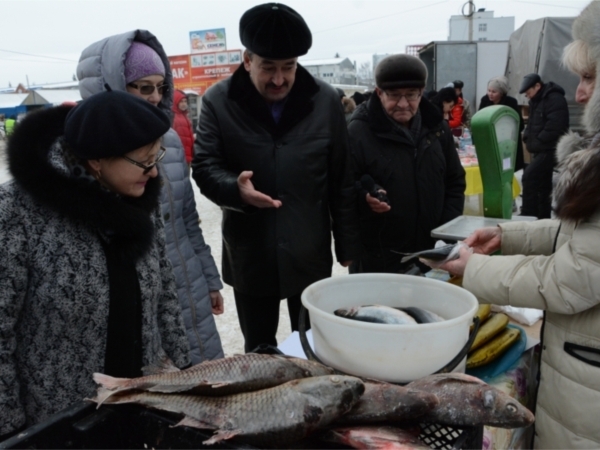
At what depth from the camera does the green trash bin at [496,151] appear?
258cm

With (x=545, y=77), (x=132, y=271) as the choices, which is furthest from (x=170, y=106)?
(x=545, y=77)

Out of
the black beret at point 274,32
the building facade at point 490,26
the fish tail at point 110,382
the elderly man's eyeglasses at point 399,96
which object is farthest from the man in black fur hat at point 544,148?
the building facade at point 490,26

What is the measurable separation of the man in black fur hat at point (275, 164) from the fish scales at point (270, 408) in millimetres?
1383

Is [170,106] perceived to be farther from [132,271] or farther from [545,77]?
[545,77]

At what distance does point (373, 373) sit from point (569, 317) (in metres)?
0.91

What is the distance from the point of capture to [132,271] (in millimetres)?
1542

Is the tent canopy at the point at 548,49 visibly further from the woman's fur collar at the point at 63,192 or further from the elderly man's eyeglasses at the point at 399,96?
the woman's fur collar at the point at 63,192

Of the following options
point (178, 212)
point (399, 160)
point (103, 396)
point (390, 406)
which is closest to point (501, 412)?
point (390, 406)

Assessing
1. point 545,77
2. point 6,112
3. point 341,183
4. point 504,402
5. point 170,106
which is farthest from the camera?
point 6,112

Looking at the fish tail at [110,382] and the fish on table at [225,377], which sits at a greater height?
the fish tail at [110,382]

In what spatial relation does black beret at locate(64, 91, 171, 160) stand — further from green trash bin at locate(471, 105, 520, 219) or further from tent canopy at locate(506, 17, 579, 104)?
tent canopy at locate(506, 17, 579, 104)

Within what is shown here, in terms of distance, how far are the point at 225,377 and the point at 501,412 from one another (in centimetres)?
53

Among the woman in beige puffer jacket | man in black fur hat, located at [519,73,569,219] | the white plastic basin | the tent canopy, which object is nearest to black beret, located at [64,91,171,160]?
the white plastic basin

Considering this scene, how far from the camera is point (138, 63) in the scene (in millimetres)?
2084
